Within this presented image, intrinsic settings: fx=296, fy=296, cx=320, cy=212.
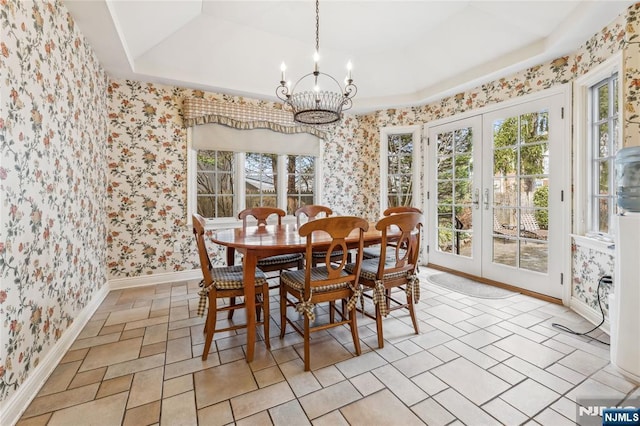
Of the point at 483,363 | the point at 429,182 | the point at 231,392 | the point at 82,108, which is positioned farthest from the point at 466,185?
the point at 82,108

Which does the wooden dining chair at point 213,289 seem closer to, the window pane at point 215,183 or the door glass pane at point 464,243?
the window pane at point 215,183

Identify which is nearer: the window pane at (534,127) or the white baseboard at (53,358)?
the white baseboard at (53,358)

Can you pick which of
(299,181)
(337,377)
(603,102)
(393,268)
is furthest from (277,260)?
(603,102)

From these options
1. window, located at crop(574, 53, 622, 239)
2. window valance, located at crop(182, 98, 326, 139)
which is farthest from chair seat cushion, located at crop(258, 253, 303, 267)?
window, located at crop(574, 53, 622, 239)

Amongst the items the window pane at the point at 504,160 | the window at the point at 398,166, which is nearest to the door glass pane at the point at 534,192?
the window pane at the point at 504,160

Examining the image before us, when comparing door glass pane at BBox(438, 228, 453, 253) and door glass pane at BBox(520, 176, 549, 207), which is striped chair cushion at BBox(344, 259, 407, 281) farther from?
door glass pane at BBox(438, 228, 453, 253)

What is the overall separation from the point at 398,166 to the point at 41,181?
410 cm

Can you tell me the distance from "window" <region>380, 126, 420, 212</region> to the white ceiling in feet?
1.72

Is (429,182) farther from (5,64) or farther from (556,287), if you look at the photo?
(5,64)

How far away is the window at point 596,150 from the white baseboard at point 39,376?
4.10 m

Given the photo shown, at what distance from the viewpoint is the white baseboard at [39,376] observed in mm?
1418

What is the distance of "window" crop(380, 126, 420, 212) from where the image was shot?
14.8ft

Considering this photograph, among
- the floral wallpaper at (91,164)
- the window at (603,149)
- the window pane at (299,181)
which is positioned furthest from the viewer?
the window pane at (299,181)

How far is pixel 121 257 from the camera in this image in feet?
11.3
